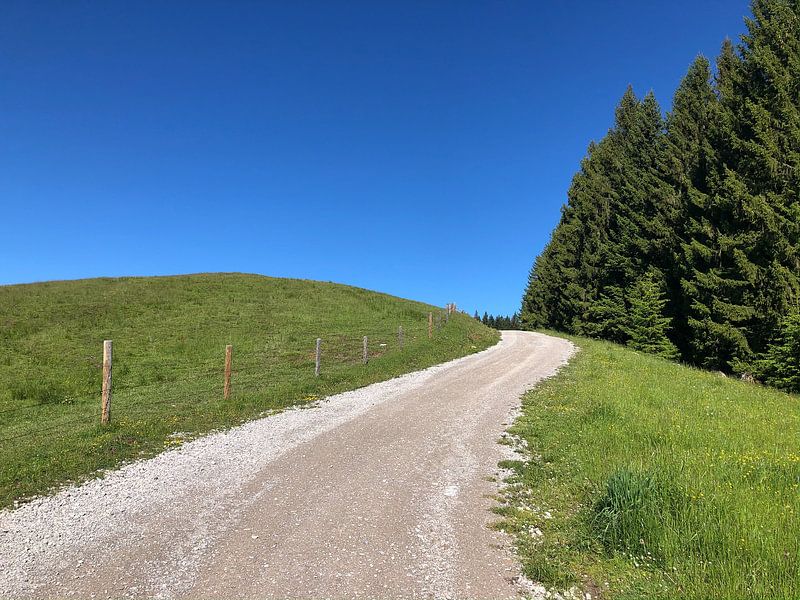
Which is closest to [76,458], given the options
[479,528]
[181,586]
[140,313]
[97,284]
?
[181,586]

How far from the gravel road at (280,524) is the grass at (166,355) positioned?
5.06 feet

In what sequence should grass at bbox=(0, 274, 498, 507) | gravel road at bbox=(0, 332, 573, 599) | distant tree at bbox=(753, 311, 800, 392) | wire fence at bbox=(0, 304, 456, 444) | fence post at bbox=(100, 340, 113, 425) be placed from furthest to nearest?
distant tree at bbox=(753, 311, 800, 392), wire fence at bbox=(0, 304, 456, 444), fence post at bbox=(100, 340, 113, 425), grass at bbox=(0, 274, 498, 507), gravel road at bbox=(0, 332, 573, 599)

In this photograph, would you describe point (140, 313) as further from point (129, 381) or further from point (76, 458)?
point (76, 458)

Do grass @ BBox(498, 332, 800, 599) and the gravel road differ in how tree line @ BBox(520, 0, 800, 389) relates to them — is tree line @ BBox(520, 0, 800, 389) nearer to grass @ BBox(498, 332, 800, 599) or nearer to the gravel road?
grass @ BBox(498, 332, 800, 599)

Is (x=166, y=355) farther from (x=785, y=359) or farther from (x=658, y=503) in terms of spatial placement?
(x=785, y=359)

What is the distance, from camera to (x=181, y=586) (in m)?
4.31

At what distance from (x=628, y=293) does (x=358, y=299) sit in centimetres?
2579

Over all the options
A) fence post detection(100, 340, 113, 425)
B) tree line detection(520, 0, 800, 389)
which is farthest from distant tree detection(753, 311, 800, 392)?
fence post detection(100, 340, 113, 425)

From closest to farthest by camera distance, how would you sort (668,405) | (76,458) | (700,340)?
1. (76,458)
2. (668,405)
3. (700,340)

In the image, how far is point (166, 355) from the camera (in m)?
25.4

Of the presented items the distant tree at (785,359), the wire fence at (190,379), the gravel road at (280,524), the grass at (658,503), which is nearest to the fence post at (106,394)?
the wire fence at (190,379)

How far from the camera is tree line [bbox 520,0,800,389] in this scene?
69.3 ft

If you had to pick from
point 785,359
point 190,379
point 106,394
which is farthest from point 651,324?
point 106,394

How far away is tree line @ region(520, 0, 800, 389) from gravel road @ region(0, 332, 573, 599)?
19.6 m
